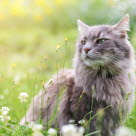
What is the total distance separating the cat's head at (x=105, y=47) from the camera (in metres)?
2.82

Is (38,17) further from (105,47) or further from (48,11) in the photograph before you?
(105,47)

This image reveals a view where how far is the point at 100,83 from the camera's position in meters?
2.96

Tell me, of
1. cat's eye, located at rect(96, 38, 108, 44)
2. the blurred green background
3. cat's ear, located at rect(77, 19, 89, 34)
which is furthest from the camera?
the blurred green background

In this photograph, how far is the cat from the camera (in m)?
2.84

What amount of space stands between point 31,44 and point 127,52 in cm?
713

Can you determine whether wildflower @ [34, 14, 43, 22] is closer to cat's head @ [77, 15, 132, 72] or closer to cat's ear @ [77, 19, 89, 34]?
cat's ear @ [77, 19, 89, 34]

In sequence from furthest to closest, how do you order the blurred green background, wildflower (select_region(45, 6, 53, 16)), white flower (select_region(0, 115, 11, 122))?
wildflower (select_region(45, 6, 53, 16)) → the blurred green background → white flower (select_region(0, 115, 11, 122))

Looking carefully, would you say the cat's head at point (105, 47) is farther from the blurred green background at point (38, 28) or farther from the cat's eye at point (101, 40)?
the blurred green background at point (38, 28)

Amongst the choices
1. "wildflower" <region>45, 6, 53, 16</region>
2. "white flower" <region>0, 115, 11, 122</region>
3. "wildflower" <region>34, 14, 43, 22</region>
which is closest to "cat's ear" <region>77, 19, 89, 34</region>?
"white flower" <region>0, 115, 11, 122</region>

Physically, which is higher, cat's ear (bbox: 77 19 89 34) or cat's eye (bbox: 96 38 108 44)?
cat's ear (bbox: 77 19 89 34)

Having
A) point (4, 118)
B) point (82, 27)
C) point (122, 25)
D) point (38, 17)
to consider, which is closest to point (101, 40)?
point (122, 25)

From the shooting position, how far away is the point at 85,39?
3066 mm

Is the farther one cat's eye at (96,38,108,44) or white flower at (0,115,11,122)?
cat's eye at (96,38,108,44)

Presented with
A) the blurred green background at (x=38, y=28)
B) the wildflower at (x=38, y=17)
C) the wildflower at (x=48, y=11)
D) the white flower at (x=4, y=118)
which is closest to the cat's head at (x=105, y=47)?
the white flower at (x=4, y=118)
